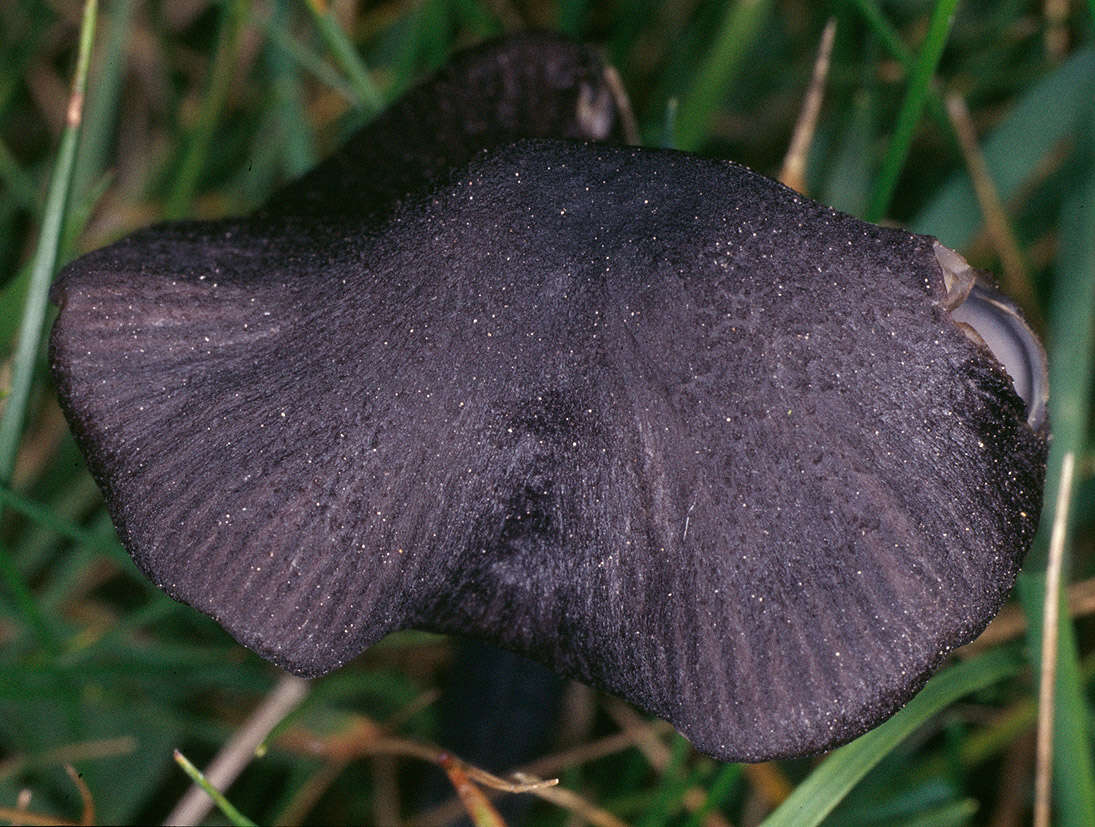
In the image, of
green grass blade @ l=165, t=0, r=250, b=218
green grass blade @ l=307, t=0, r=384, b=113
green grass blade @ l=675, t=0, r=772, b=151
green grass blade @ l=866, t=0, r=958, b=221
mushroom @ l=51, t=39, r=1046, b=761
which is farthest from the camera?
green grass blade @ l=165, t=0, r=250, b=218

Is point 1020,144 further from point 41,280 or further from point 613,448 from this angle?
point 41,280

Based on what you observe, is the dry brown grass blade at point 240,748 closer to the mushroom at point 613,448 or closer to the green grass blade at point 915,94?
the mushroom at point 613,448

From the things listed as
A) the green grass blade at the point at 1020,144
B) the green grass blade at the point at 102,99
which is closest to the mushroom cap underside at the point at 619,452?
the green grass blade at the point at 1020,144

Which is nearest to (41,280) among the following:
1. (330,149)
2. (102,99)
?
(102,99)

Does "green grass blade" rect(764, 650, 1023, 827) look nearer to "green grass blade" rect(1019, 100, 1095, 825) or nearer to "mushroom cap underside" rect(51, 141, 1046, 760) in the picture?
"green grass blade" rect(1019, 100, 1095, 825)

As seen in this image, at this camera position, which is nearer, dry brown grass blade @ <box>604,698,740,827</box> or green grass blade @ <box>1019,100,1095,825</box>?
green grass blade @ <box>1019,100,1095,825</box>

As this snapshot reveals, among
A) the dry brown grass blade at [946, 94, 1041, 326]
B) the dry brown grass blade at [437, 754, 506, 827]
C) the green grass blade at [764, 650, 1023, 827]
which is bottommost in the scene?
the dry brown grass blade at [437, 754, 506, 827]

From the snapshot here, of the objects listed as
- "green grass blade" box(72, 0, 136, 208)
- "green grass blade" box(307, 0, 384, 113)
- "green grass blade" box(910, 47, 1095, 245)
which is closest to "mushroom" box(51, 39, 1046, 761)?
"green grass blade" box(307, 0, 384, 113)

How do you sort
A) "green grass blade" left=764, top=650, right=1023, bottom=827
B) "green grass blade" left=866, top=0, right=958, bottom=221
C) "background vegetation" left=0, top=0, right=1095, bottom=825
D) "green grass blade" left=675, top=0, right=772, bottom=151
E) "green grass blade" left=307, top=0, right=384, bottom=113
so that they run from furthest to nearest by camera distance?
"green grass blade" left=675, top=0, right=772, bottom=151, "green grass blade" left=307, top=0, right=384, bottom=113, "background vegetation" left=0, top=0, right=1095, bottom=825, "green grass blade" left=866, top=0, right=958, bottom=221, "green grass blade" left=764, top=650, right=1023, bottom=827

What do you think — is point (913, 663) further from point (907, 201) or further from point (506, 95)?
point (907, 201)
